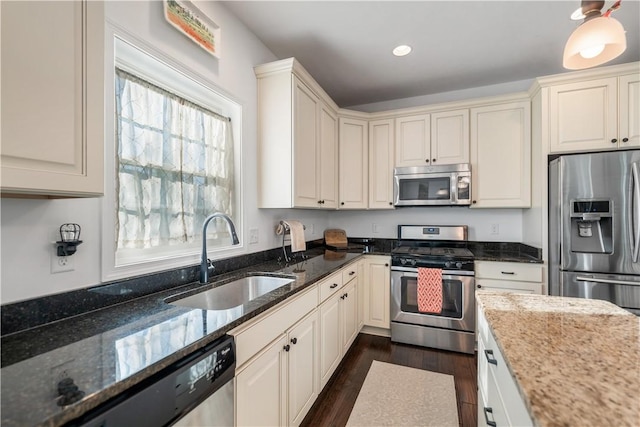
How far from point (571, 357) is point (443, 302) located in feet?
6.66

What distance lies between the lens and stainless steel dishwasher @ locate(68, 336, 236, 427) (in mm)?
657

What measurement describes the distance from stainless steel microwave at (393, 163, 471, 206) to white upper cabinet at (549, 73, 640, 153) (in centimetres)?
76

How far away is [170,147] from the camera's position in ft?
5.41

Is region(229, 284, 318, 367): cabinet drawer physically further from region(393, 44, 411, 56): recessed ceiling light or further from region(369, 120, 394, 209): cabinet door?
region(393, 44, 411, 56): recessed ceiling light

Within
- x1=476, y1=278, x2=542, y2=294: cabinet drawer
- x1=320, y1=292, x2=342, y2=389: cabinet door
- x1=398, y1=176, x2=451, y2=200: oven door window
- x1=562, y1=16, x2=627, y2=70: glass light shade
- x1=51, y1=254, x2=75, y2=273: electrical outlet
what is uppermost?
x1=562, y1=16, x2=627, y2=70: glass light shade

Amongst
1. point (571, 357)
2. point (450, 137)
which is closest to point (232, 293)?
point (571, 357)

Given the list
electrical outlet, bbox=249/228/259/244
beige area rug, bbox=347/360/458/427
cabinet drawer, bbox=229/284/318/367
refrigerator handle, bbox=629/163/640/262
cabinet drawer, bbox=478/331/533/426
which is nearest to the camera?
cabinet drawer, bbox=478/331/533/426

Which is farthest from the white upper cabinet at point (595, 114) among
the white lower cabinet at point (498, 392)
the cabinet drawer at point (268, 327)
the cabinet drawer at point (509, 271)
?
the cabinet drawer at point (268, 327)

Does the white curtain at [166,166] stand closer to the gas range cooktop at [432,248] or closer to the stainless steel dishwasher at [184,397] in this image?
the stainless steel dishwasher at [184,397]

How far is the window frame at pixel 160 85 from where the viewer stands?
125cm

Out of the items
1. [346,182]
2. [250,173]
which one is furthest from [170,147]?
[346,182]

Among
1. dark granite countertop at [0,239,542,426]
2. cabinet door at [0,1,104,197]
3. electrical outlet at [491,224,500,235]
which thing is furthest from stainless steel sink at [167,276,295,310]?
electrical outlet at [491,224,500,235]

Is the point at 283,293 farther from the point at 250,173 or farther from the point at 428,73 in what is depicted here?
the point at 428,73

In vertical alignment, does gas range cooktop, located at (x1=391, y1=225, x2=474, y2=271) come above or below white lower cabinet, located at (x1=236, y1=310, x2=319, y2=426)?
above
